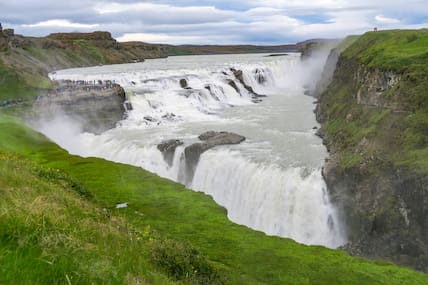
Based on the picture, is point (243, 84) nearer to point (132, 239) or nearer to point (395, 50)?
point (395, 50)

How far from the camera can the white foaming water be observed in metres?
26.4

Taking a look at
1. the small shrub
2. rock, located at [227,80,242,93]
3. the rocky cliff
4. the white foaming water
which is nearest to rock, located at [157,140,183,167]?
the white foaming water

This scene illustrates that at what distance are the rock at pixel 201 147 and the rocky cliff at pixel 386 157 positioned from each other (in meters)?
7.68

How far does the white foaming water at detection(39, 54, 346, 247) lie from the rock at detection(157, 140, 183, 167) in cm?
38

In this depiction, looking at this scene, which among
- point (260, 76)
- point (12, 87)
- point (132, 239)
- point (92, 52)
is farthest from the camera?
point (92, 52)

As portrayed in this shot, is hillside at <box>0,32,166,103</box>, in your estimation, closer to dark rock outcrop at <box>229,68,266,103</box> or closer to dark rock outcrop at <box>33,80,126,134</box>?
dark rock outcrop at <box>33,80,126,134</box>

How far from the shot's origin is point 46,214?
7570mm

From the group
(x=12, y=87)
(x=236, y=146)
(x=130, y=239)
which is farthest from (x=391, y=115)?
(x=12, y=87)

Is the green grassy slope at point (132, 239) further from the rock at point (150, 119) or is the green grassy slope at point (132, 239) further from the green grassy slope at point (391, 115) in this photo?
the rock at point (150, 119)

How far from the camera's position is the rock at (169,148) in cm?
3519

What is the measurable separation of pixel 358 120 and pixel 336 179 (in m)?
9.42

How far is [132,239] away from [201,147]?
24.2 meters

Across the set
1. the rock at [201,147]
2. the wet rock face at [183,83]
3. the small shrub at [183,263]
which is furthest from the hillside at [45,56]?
the small shrub at [183,263]

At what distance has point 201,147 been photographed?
111 feet
